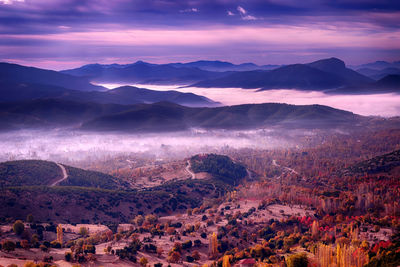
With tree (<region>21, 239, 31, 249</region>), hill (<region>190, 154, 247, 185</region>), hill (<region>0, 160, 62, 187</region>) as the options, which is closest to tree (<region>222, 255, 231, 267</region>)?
tree (<region>21, 239, 31, 249</region>)

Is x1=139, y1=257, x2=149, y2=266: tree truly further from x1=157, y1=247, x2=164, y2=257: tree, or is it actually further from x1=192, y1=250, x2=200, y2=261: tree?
x1=192, y1=250, x2=200, y2=261: tree

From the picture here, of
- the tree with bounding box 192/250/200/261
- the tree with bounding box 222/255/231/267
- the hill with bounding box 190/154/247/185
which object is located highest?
the tree with bounding box 222/255/231/267

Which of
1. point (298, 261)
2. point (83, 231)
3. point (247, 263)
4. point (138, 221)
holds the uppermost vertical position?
point (298, 261)

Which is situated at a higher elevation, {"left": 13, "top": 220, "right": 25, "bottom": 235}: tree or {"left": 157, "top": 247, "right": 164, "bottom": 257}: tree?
{"left": 13, "top": 220, "right": 25, "bottom": 235}: tree

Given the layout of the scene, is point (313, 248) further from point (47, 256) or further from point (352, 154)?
point (352, 154)

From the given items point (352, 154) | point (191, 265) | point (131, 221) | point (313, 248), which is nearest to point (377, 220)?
point (313, 248)

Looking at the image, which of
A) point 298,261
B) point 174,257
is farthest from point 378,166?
point 174,257

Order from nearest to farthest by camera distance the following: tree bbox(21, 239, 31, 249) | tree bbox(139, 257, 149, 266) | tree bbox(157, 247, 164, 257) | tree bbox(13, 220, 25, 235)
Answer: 1. tree bbox(139, 257, 149, 266)
2. tree bbox(21, 239, 31, 249)
3. tree bbox(157, 247, 164, 257)
4. tree bbox(13, 220, 25, 235)

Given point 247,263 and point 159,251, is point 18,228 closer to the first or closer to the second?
point 159,251

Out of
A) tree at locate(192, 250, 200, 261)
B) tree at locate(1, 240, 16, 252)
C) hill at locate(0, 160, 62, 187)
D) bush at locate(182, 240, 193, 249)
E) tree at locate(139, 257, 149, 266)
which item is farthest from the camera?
hill at locate(0, 160, 62, 187)
